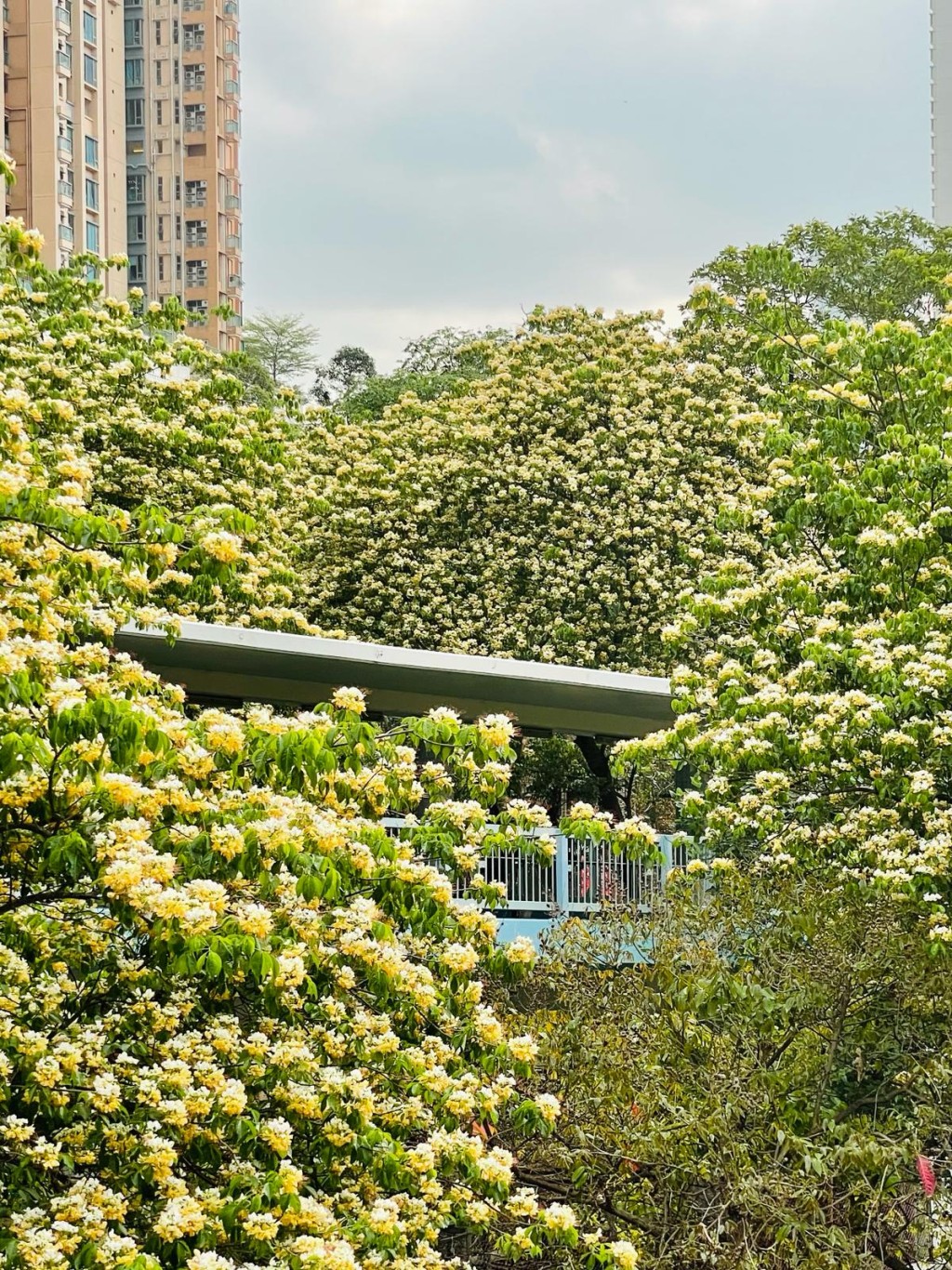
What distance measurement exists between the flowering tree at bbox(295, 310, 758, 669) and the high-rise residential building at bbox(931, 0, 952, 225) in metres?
68.8

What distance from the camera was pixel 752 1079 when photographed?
280 inches

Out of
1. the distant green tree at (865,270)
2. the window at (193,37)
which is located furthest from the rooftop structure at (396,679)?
the window at (193,37)

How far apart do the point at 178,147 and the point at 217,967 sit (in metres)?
68.8

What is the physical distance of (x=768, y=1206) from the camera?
636 centimetres

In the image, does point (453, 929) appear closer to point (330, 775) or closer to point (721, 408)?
point (330, 775)

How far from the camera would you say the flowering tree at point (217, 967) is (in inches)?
164

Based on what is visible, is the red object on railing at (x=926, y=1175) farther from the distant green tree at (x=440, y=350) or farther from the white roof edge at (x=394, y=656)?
the distant green tree at (x=440, y=350)

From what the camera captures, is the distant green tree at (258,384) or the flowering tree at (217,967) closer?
the flowering tree at (217,967)

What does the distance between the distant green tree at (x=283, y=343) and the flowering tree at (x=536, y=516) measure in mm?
34285

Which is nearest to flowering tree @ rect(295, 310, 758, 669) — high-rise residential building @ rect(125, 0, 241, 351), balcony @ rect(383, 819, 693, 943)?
balcony @ rect(383, 819, 693, 943)

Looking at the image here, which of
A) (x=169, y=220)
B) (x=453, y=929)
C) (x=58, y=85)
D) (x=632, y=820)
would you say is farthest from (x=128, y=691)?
(x=169, y=220)

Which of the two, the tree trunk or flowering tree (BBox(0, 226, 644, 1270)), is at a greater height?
flowering tree (BBox(0, 226, 644, 1270))

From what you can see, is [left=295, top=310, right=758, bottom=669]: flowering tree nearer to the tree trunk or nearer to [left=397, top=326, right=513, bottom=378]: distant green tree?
the tree trunk

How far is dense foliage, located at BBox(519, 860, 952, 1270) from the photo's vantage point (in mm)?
6625
